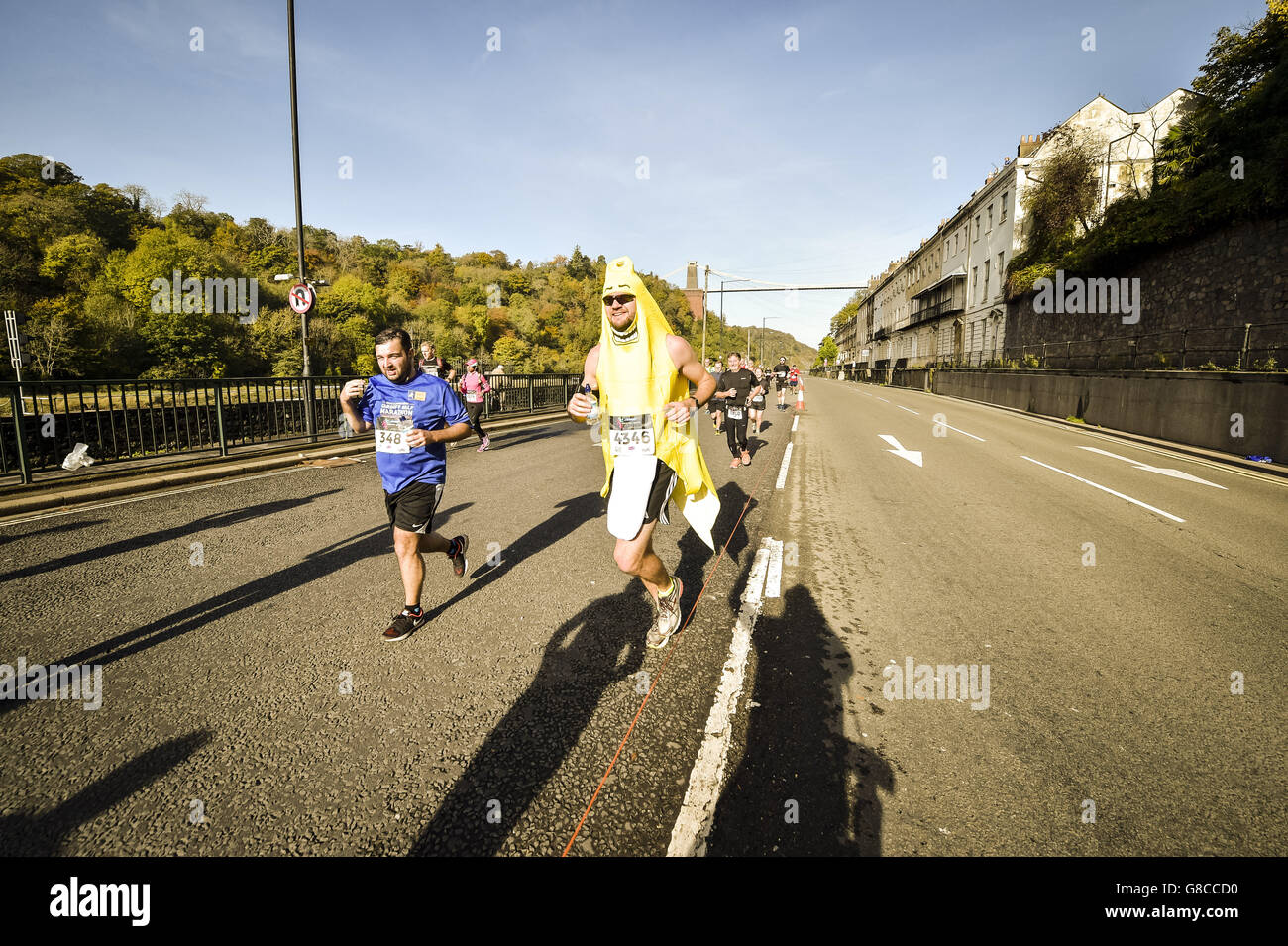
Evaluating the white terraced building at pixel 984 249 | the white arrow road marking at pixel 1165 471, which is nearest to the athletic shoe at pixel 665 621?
the white arrow road marking at pixel 1165 471

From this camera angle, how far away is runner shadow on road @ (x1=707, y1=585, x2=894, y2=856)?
208 centimetres

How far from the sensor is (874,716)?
2881 mm

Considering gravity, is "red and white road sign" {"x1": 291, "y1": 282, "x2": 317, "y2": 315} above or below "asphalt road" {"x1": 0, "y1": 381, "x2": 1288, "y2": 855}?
above

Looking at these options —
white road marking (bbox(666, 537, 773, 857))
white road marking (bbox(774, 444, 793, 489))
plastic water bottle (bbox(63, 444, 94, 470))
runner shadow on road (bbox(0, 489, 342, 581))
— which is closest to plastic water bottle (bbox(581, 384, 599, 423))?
white road marking (bbox(666, 537, 773, 857))

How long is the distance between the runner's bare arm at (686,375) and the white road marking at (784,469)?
541 cm

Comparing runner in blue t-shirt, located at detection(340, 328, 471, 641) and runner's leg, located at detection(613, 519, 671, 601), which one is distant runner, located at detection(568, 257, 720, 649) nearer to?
runner's leg, located at detection(613, 519, 671, 601)

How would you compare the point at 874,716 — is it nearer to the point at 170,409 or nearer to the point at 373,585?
the point at 373,585

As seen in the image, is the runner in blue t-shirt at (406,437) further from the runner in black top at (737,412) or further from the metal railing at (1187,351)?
the metal railing at (1187,351)

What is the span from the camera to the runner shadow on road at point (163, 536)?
492cm

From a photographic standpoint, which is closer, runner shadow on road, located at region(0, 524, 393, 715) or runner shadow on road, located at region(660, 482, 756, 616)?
runner shadow on road, located at region(0, 524, 393, 715)

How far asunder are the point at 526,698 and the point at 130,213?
3054 inches

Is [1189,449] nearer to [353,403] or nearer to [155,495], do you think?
[353,403]

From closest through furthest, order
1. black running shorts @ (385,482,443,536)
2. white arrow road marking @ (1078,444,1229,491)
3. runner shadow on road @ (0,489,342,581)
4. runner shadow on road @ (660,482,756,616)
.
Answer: black running shorts @ (385,482,443,536) < runner shadow on road @ (660,482,756,616) < runner shadow on road @ (0,489,342,581) < white arrow road marking @ (1078,444,1229,491)
